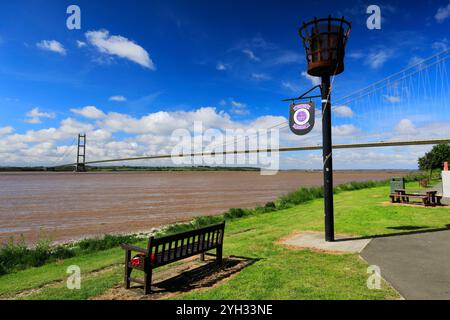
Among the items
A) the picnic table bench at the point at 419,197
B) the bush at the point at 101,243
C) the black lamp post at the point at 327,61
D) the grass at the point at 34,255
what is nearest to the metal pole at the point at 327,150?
the black lamp post at the point at 327,61

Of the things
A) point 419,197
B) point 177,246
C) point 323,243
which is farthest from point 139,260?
point 419,197

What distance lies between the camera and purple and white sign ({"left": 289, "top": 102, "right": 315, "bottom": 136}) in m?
7.20

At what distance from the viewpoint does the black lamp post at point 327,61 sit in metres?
6.84

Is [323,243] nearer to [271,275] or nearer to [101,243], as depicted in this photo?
[271,275]

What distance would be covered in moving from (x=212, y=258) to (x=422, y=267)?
353 cm

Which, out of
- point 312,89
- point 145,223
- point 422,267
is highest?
point 312,89

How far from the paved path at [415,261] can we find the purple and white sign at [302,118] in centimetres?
276

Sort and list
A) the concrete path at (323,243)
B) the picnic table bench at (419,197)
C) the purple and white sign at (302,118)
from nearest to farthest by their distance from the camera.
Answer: the concrete path at (323,243) → the purple and white sign at (302,118) → the picnic table bench at (419,197)

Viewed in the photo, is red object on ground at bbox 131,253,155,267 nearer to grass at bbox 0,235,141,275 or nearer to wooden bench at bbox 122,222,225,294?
wooden bench at bbox 122,222,225,294

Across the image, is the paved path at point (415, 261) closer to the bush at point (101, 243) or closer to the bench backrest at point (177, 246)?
the bench backrest at point (177, 246)

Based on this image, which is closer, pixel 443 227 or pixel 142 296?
pixel 142 296
